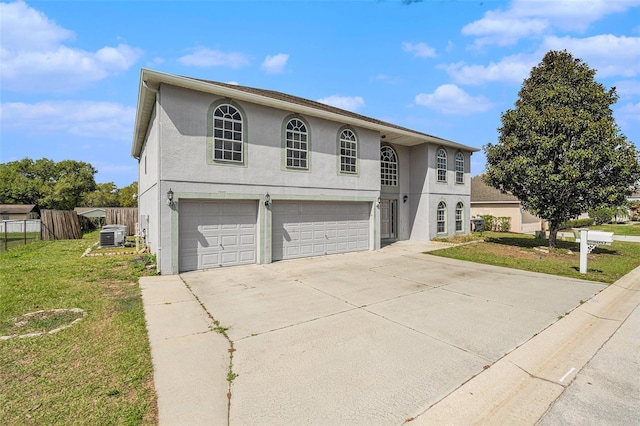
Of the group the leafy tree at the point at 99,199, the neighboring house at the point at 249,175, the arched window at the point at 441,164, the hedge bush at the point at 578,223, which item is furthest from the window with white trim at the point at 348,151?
the leafy tree at the point at 99,199

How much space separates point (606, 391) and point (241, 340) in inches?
170

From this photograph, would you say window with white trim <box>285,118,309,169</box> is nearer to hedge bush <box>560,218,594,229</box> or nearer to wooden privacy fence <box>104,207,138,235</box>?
wooden privacy fence <box>104,207,138,235</box>

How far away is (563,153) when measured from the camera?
1188 cm

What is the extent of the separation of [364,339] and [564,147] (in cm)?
1237

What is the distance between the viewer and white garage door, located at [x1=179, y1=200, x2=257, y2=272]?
9.02 meters

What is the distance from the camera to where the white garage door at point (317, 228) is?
35.8 feet

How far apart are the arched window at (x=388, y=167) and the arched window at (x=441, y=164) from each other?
96.1 inches

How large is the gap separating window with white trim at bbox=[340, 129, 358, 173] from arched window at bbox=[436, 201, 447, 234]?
7.02 metres

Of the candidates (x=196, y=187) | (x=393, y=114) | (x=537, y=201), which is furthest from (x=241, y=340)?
(x=393, y=114)

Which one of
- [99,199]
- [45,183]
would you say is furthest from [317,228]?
[45,183]

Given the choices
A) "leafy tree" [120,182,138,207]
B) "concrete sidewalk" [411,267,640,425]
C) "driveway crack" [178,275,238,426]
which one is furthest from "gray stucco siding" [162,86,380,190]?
"leafy tree" [120,182,138,207]

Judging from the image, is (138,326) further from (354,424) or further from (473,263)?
(473,263)

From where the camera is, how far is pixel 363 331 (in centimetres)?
454

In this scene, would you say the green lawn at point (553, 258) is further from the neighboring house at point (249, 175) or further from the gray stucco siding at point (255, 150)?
the gray stucco siding at point (255, 150)
